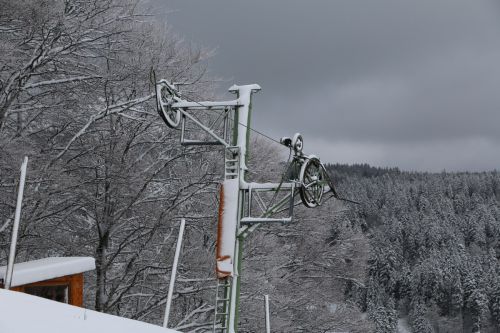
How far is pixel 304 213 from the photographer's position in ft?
81.3

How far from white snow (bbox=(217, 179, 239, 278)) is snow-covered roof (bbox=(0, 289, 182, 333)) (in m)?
4.86

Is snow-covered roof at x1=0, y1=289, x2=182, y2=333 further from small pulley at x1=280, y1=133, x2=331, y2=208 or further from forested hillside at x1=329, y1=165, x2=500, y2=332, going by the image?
forested hillside at x1=329, y1=165, x2=500, y2=332

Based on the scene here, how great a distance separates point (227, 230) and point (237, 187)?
67 centimetres

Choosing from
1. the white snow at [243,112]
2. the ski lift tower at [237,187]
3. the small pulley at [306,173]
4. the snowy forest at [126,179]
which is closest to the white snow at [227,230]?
the ski lift tower at [237,187]

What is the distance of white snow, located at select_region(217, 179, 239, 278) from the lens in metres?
9.05

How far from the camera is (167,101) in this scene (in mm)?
10422

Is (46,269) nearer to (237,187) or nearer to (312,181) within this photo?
(237,187)

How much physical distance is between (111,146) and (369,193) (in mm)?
158753

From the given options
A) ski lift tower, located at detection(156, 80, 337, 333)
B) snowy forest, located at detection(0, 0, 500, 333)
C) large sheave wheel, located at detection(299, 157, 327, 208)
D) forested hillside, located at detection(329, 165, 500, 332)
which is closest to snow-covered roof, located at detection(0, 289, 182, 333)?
ski lift tower, located at detection(156, 80, 337, 333)

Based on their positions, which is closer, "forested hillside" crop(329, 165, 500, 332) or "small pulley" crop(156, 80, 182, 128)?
"small pulley" crop(156, 80, 182, 128)

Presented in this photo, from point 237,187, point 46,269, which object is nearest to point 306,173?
point 237,187

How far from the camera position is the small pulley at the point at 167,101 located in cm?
1010

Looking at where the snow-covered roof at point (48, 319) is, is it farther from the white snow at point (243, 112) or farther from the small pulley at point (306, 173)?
the white snow at point (243, 112)

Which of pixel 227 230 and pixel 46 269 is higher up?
pixel 227 230
